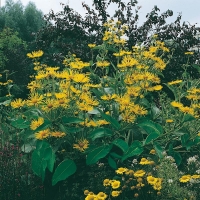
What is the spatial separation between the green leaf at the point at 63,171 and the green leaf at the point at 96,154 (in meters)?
0.16

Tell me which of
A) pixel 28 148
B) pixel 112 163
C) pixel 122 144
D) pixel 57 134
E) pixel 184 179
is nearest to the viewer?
pixel 184 179

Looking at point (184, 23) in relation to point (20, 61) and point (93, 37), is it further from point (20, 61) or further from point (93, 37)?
point (20, 61)

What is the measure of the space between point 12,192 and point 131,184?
110 cm

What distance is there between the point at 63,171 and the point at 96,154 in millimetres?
338

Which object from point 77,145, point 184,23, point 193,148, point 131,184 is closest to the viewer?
point 131,184

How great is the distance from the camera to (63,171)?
4012 mm

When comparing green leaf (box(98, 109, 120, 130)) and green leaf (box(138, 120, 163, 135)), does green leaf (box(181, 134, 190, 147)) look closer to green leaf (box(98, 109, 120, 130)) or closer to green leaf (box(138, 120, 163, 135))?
green leaf (box(138, 120, 163, 135))

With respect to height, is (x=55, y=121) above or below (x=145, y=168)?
above

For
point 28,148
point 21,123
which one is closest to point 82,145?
point 21,123

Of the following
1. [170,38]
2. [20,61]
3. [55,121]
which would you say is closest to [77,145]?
[55,121]

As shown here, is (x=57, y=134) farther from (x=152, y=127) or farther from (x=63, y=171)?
(x=152, y=127)

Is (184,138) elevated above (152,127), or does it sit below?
below

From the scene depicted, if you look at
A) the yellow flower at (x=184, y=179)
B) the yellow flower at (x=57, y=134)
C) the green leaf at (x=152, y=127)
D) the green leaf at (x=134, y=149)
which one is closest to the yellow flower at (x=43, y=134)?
the yellow flower at (x=57, y=134)

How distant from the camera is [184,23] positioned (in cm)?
916
